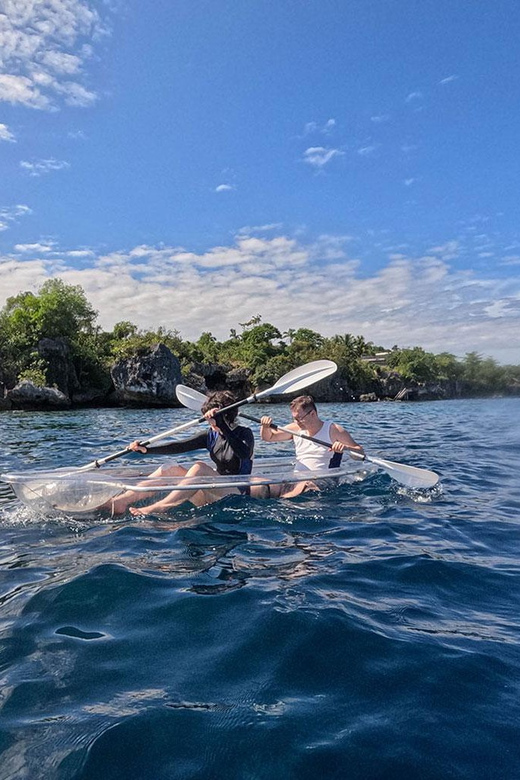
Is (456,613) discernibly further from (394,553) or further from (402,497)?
(402,497)

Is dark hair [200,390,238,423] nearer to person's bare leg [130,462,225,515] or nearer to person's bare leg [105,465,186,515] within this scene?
person's bare leg [130,462,225,515]

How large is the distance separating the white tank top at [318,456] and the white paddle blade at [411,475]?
1.68 ft

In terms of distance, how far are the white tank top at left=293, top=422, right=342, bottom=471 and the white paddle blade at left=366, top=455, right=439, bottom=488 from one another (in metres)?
0.51

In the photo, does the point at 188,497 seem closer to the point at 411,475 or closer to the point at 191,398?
the point at 191,398

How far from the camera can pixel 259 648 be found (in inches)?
119

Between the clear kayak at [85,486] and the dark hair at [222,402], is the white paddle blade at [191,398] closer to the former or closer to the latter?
the dark hair at [222,402]

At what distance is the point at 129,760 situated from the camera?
216 cm

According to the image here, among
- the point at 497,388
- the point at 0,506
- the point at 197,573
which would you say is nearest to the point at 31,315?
the point at 0,506

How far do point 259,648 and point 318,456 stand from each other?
453cm

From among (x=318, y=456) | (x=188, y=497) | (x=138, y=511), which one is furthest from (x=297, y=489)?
(x=138, y=511)

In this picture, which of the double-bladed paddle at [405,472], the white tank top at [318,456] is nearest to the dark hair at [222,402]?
the double-bladed paddle at [405,472]

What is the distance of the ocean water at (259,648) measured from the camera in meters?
2.20

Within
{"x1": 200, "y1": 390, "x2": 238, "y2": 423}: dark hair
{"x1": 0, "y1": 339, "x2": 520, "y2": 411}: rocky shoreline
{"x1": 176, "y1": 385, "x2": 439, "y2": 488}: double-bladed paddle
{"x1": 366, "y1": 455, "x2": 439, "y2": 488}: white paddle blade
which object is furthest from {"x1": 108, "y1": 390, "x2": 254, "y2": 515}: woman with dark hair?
{"x1": 0, "y1": 339, "x2": 520, "y2": 411}: rocky shoreline

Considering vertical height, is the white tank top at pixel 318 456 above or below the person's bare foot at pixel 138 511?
above
